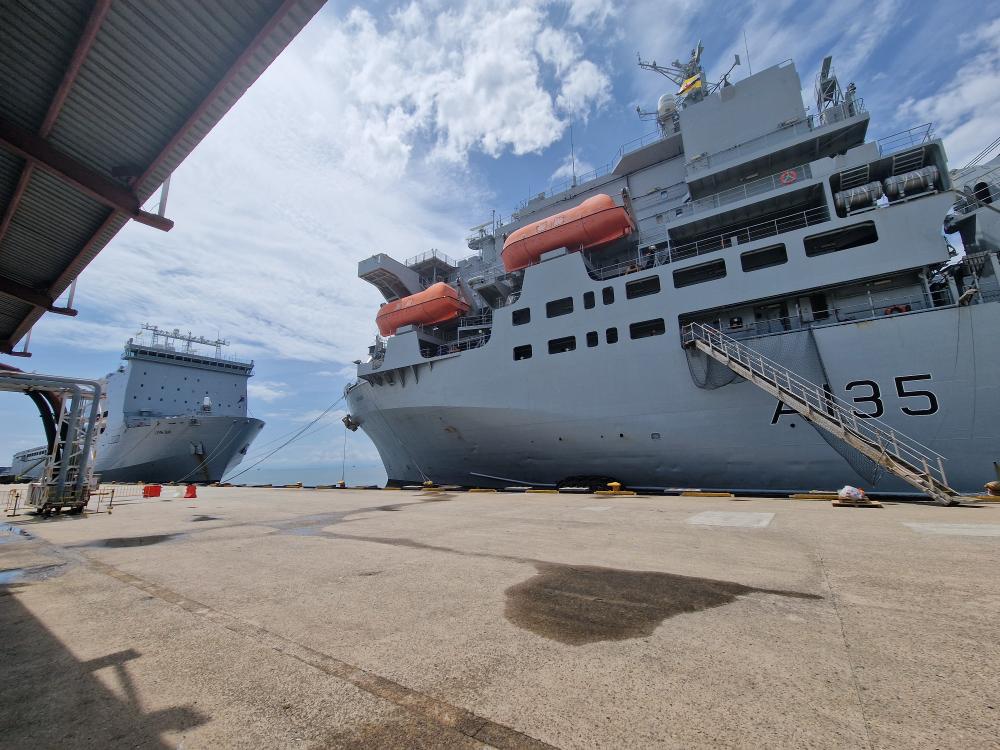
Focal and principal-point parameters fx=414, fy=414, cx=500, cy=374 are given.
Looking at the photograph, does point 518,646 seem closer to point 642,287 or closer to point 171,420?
point 642,287

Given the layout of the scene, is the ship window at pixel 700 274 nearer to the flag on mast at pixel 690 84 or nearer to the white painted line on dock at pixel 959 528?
the white painted line on dock at pixel 959 528

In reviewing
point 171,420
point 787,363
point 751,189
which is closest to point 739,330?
point 787,363

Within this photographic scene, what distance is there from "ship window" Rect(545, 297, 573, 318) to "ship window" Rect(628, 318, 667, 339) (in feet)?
8.57

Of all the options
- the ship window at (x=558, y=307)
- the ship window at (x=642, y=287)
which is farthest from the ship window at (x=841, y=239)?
the ship window at (x=558, y=307)

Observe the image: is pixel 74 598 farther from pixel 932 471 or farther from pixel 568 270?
pixel 932 471

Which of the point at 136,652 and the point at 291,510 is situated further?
the point at 291,510

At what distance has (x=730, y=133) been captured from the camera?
1684 centimetres

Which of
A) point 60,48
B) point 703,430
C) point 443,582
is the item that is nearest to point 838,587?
point 443,582

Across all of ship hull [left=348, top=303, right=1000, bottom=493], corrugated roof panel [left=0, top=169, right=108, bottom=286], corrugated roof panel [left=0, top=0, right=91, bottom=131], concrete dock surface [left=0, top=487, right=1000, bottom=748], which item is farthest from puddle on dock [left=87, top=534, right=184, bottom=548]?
ship hull [left=348, top=303, right=1000, bottom=493]

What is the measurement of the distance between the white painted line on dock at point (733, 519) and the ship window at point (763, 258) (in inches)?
376

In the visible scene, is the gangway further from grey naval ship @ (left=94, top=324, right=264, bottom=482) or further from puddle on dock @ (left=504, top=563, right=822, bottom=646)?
grey naval ship @ (left=94, top=324, right=264, bottom=482)

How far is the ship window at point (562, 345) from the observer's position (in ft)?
52.7

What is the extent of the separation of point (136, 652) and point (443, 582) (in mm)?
2234

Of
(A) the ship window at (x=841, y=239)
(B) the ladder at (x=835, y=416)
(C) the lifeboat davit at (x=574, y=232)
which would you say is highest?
(C) the lifeboat davit at (x=574, y=232)
